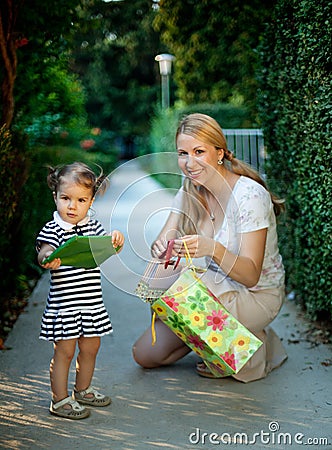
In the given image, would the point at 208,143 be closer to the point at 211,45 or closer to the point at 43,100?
the point at 43,100

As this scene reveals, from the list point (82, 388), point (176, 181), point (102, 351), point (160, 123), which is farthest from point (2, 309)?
point (160, 123)

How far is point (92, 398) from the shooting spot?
11.7ft

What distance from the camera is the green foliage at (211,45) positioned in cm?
1166

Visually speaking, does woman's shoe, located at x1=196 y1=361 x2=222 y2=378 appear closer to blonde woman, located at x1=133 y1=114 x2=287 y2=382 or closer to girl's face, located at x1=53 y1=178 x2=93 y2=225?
blonde woman, located at x1=133 y1=114 x2=287 y2=382

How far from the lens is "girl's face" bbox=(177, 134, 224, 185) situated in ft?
12.1

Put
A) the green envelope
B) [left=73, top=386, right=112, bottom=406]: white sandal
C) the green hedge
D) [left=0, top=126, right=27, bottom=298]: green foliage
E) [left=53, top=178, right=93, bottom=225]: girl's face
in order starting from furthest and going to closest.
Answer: [left=0, top=126, right=27, bottom=298]: green foliage → the green hedge → [left=73, top=386, right=112, bottom=406]: white sandal → [left=53, top=178, right=93, bottom=225]: girl's face → the green envelope

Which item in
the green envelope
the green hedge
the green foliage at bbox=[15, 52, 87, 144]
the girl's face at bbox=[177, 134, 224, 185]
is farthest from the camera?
the green foliage at bbox=[15, 52, 87, 144]

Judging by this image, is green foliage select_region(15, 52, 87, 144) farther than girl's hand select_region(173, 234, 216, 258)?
Yes

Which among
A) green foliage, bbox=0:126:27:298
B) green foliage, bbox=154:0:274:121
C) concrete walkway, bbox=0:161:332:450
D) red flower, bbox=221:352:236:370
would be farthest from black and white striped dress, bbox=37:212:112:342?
green foliage, bbox=154:0:274:121

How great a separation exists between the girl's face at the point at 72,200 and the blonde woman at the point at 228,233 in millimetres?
419

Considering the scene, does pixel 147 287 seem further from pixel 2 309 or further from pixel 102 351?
pixel 2 309

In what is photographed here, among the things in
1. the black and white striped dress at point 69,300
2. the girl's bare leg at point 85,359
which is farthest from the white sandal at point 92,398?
the black and white striped dress at point 69,300

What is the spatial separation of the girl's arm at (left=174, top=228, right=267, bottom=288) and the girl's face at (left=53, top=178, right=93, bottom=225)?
Result: 513mm

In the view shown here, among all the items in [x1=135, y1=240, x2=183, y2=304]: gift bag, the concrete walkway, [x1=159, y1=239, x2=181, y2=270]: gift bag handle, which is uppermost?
[x1=159, y1=239, x2=181, y2=270]: gift bag handle
